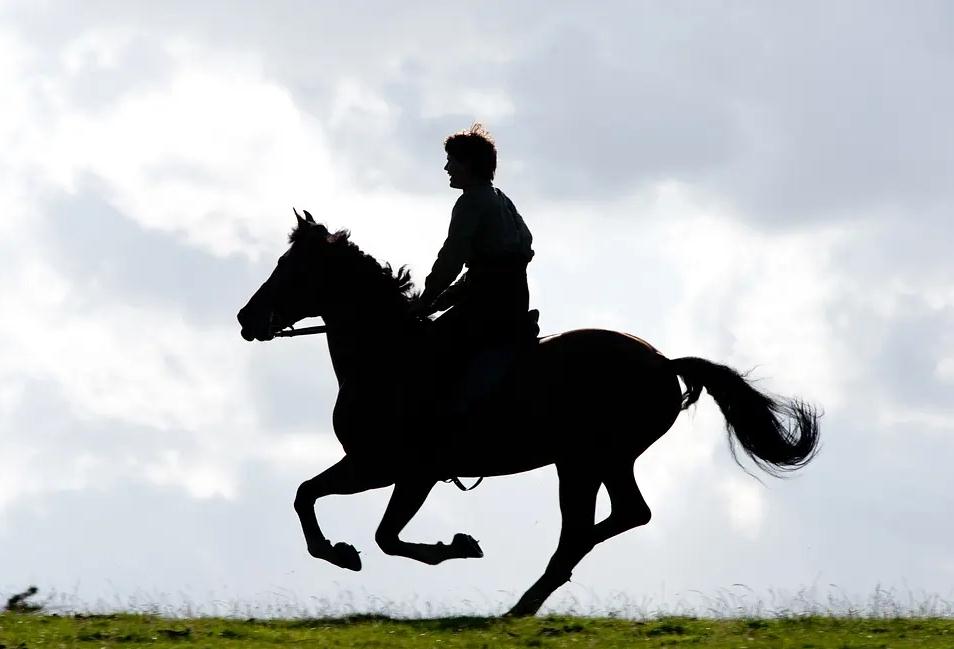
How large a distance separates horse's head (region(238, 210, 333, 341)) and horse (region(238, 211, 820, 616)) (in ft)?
0.04

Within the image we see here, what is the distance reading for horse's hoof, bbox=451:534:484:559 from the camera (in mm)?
12719

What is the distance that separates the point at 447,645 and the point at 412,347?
3449 millimetres

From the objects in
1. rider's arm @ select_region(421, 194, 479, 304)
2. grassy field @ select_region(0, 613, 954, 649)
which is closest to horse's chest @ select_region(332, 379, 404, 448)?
rider's arm @ select_region(421, 194, 479, 304)

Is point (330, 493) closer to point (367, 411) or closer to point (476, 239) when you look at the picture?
point (367, 411)

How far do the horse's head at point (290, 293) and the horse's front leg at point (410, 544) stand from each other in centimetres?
167

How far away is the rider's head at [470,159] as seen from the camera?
12961mm

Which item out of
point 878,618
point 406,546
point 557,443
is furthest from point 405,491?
point 878,618

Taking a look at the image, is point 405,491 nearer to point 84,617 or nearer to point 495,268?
point 495,268

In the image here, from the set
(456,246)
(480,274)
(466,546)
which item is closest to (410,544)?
(466,546)

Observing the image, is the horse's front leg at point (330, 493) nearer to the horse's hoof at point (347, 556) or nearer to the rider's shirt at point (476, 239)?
the horse's hoof at point (347, 556)

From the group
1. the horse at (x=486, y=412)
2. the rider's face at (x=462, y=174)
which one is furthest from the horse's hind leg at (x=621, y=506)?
the rider's face at (x=462, y=174)

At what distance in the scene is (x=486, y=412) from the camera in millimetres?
12656

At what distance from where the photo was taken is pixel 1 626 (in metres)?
11.0

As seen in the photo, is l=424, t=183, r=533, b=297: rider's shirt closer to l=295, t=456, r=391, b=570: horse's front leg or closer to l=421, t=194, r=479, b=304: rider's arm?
l=421, t=194, r=479, b=304: rider's arm
